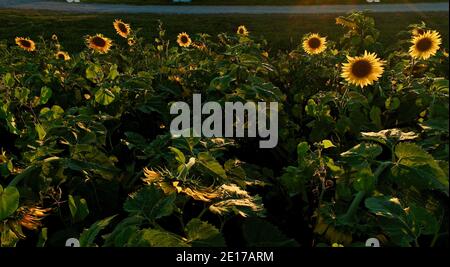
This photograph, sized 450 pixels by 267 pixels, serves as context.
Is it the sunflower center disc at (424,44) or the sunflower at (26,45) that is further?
the sunflower at (26,45)

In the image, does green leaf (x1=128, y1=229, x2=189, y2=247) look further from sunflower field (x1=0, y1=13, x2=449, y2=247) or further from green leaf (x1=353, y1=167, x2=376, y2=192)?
green leaf (x1=353, y1=167, x2=376, y2=192)

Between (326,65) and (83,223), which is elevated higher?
(326,65)

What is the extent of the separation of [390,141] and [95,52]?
9.33ft

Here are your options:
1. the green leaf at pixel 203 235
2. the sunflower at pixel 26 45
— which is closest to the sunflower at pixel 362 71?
the green leaf at pixel 203 235

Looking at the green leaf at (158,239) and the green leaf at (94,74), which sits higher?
the green leaf at (94,74)

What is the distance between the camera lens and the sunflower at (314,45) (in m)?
3.62

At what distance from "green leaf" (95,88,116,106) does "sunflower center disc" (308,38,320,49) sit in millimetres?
1751

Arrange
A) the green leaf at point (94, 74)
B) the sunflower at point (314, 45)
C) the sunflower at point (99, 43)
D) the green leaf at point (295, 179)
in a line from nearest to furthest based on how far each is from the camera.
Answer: the green leaf at point (295, 179), the green leaf at point (94, 74), the sunflower at point (314, 45), the sunflower at point (99, 43)

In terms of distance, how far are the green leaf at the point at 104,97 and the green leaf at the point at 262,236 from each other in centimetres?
120

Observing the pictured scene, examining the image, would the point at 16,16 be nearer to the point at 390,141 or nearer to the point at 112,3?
the point at 112,3

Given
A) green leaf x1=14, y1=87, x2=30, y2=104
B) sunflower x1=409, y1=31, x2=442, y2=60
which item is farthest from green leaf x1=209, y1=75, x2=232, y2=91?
sunflower x1=409, y1=31, x2=442, y2=60

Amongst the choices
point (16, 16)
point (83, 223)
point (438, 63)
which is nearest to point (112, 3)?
point (16, 16)

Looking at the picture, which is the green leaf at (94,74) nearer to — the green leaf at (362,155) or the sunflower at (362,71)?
the sunflower at (362,71)

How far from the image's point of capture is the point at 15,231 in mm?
1439
